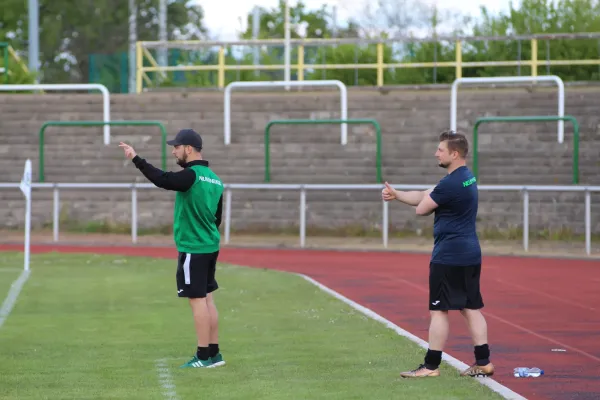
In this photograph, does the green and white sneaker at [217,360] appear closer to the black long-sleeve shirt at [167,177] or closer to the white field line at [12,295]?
the black long-sleeve shirt at [167,177]

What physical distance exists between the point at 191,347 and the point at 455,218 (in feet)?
9.25

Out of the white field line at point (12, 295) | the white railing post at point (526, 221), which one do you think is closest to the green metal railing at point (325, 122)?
the white railing post at point (526, 221)

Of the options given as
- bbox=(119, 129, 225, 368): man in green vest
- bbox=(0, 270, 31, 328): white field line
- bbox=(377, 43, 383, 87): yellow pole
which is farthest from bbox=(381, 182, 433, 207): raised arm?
bbox=(377, 43, 383, 87): yellow pole

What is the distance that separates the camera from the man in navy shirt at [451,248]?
9172 millimetres

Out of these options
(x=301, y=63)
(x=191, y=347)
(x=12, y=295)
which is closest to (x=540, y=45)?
(x=301, y=63)

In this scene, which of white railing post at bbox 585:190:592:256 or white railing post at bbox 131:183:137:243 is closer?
white railing post at bbox 585:190:592:256

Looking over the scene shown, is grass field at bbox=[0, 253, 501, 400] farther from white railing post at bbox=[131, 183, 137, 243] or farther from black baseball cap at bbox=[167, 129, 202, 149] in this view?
white railing post at bbox=[131, 183, 137, 243]

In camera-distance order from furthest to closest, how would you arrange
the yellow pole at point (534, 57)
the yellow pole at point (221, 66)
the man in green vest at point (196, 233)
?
the yellow pole at point (221, 66) → the yellow pole at point (534, 57) → the man in green vest at point (196, 233)

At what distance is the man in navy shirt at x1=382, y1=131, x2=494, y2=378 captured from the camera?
30.1 ft

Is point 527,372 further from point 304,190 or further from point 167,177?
point 304,190

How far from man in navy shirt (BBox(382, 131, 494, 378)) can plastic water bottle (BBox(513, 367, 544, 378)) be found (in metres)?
0.29

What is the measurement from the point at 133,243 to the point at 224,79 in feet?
37.4

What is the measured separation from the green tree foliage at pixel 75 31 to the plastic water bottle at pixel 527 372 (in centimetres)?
5276

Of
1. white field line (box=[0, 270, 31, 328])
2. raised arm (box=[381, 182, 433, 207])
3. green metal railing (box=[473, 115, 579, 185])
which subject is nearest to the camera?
raised arm (box=[381, 182, 433, 207])
